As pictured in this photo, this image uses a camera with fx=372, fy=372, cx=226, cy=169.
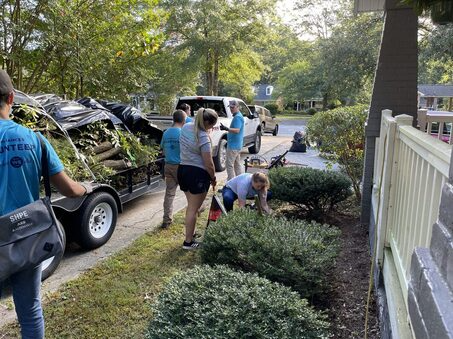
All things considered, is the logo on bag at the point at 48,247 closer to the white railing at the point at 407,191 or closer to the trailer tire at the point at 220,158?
the white railing at the point at 407,191

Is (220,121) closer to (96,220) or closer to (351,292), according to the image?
(96,220)

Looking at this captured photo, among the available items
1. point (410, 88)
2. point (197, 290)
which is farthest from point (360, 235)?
point (197, 290)

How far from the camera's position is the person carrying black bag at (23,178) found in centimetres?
204

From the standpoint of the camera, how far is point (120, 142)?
6.16 metres

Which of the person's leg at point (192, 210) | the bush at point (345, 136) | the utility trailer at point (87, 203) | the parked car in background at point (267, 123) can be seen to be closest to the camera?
the utility trailer at point (87, 203)

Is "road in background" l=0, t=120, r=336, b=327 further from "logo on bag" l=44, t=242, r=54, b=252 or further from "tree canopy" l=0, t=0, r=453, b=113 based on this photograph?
"tree canopy" l=0, t=0, r=453, b=113

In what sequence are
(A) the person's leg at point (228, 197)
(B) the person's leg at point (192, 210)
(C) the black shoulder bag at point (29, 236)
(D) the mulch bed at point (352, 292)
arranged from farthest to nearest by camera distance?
1. (A) the person's leg at point (228, 197)
2. (B) the person's leg at point (192, 210)
3. (D) the mulch bed at point (352, 292)
4. (C) the black shoulder bag at point (29, 236)

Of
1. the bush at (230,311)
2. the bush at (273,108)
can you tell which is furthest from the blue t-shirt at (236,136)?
the bush at (273,108)

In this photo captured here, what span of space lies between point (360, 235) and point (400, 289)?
2.78m

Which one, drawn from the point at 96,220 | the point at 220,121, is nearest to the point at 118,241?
the point at 96,220

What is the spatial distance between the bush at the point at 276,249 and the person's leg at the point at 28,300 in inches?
62.3

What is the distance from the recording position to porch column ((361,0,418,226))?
4.94 metres

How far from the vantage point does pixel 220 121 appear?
9.73 meters

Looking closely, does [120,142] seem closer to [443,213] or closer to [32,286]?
[32,286]
